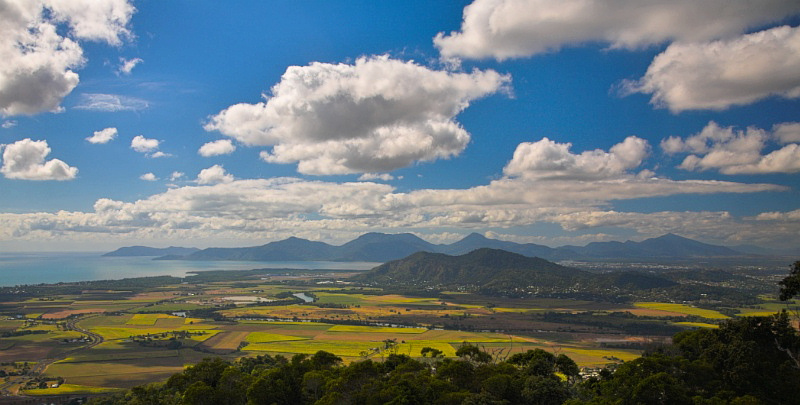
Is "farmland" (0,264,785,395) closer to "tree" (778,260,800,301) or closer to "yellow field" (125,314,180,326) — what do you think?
"yellow field" (125,314,180,326)

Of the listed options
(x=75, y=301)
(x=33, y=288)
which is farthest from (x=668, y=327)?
(x=33, y=288)

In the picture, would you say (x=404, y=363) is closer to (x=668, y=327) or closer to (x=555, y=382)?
(x=555, y=382)

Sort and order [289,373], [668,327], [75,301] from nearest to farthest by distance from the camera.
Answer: [289,373] < [668,327] < [75,301]

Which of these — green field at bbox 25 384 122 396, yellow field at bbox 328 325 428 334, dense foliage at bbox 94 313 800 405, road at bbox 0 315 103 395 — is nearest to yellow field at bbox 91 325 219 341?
road at bbox 0 315 103 395

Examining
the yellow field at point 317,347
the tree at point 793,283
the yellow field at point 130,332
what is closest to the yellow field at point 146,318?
the yellow field at point 130,332

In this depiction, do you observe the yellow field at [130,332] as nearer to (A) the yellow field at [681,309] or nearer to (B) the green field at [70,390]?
(B) the green field at [70,390]
